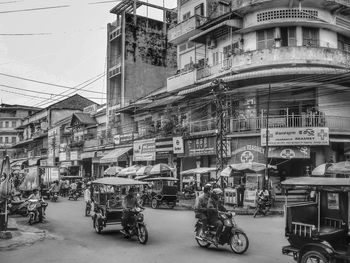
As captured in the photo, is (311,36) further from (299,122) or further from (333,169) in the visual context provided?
(333,169)

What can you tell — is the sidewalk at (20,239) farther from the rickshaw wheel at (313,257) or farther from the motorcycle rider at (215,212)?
the rickshaw wheel at (313,257)

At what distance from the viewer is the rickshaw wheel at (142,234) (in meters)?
12.1

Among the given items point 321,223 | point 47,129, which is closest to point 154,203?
point 321,223

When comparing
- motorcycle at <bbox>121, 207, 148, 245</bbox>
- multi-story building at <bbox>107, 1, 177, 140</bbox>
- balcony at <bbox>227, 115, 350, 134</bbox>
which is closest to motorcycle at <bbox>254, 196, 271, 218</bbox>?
balcony at <bbox>227, 115, 350, 134</bbox>

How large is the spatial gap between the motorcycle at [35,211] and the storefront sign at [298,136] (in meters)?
13.9

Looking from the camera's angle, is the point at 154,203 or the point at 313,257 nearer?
the point at 313,257

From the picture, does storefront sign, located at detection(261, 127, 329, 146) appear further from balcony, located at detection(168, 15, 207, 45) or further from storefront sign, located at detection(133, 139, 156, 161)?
storefront sign, located at detection(133, 139, 156, 161)

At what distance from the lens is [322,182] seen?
830 cm

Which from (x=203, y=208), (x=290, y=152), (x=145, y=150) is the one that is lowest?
(x=203, y=208)

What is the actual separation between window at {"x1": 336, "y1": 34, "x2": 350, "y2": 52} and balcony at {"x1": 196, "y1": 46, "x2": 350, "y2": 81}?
1.68 meters

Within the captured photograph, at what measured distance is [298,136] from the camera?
2486cm

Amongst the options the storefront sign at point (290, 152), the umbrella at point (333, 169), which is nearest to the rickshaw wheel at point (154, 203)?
the storefront sign at point (290, 152)

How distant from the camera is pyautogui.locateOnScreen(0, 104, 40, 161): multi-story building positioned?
296 ft

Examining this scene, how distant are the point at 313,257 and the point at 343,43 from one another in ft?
79.0
